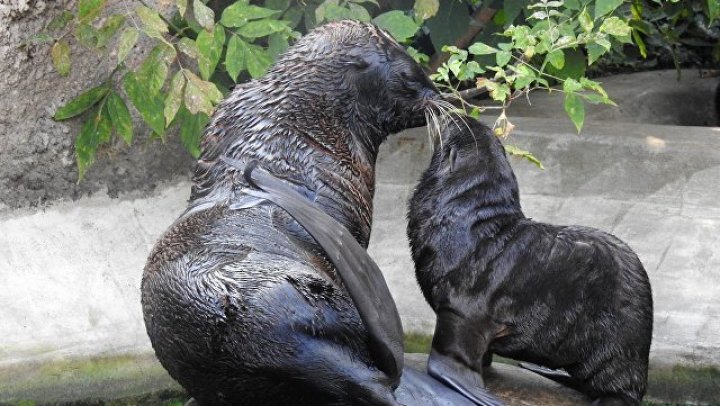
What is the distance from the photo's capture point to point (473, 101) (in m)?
5.41

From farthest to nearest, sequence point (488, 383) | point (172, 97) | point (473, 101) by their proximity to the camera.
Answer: point (473, 101) → point (172, 97) → point (488, 383)

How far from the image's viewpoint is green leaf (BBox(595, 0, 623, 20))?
395cm

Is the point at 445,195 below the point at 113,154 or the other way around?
the other way around

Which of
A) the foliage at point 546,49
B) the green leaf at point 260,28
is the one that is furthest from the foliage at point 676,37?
the green leaf at point 260,28

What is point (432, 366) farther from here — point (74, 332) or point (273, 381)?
point (74, 332)

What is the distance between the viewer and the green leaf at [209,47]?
13.2 ft

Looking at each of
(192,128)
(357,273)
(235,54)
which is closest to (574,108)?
(235,54)

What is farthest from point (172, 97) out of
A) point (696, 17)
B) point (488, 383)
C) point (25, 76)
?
point (696, 17)

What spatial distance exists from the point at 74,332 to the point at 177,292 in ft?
7.33

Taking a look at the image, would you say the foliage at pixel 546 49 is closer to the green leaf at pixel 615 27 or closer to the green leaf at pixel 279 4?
the green leaf at pixel 615 27

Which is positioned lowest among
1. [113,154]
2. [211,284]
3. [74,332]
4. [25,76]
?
[74,332]

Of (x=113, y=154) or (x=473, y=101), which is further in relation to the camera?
(x=473, y=101)

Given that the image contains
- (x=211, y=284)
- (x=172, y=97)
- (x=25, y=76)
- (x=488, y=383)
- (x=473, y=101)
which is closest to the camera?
(x=211, y=284)

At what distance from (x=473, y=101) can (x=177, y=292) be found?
10.2 ft
